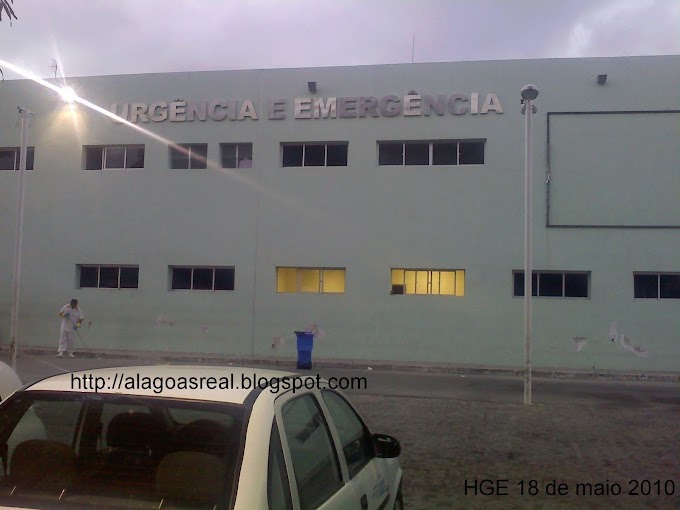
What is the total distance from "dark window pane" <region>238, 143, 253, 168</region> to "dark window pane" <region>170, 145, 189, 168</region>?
1.71 m

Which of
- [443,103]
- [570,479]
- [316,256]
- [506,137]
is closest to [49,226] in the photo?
[316,256]

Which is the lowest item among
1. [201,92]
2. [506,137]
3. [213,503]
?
[213,503]

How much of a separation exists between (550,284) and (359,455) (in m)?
17.0

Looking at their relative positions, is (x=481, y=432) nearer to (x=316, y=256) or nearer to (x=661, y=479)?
(x=661, y=479)

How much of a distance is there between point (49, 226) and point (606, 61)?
56.9 feet

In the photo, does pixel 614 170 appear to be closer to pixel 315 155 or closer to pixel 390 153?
pixel 390 153

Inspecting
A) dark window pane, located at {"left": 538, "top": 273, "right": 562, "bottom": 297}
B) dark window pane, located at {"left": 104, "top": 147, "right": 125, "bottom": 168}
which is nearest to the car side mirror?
dark window pane, located at {"left": 538, "top": 273, "right": 562, "bottom": 297}

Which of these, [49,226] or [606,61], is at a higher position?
[606,61]

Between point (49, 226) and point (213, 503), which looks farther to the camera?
point (49, 226)

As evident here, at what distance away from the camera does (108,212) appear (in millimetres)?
22578

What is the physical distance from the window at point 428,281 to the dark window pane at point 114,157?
937 cm

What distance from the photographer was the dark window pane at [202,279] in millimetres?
21953

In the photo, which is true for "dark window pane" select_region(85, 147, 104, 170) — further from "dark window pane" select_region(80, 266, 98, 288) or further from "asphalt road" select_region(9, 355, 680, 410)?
"asphalt road" select_region(9, 355, 680, 410)

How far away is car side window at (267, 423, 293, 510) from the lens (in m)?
2.86
